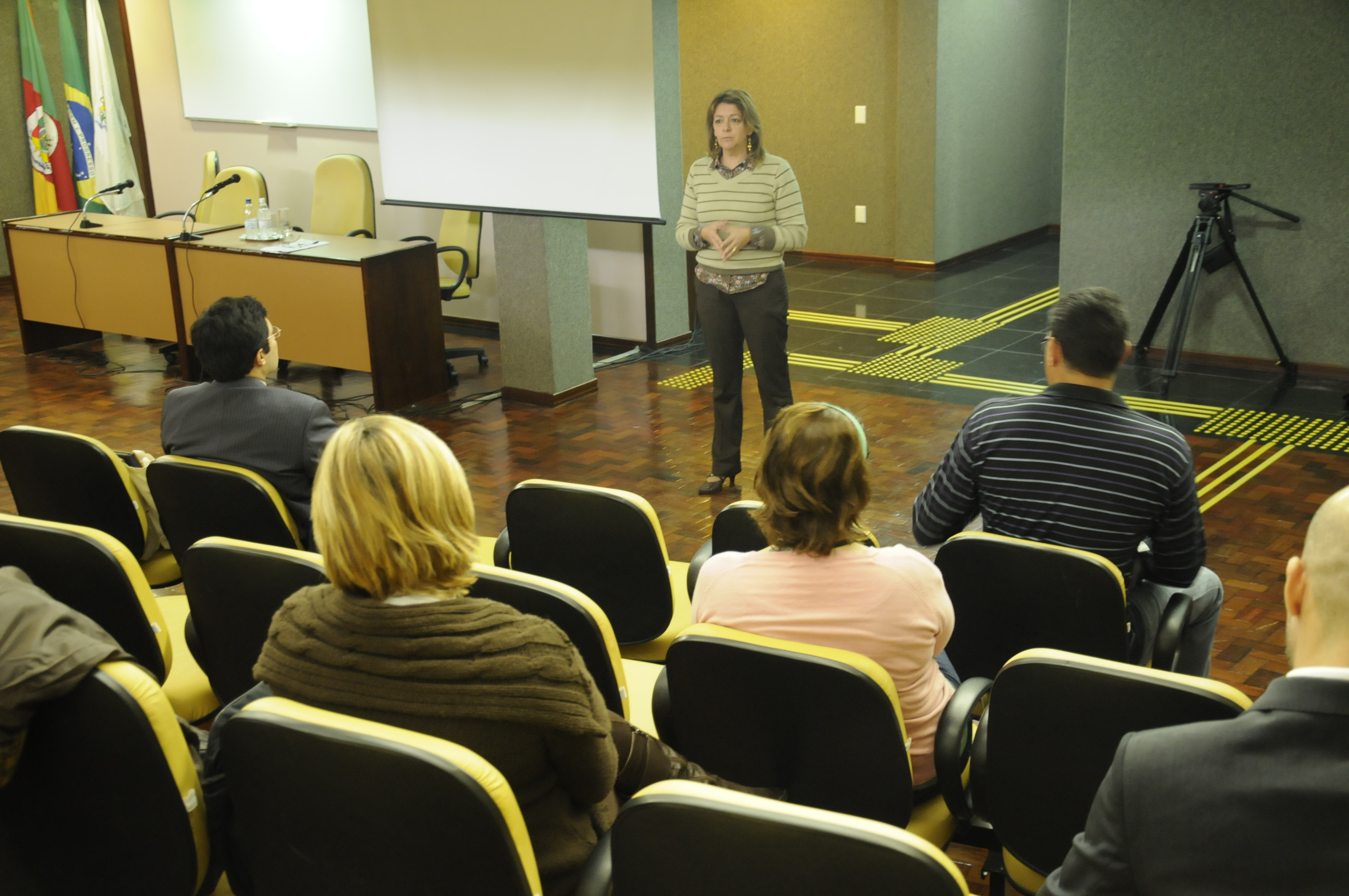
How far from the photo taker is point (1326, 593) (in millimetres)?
1042

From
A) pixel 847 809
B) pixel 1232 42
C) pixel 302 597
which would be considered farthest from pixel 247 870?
pixel 1232 42

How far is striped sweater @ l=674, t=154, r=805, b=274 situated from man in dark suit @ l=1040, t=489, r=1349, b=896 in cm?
343

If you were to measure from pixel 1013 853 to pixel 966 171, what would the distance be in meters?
8.27

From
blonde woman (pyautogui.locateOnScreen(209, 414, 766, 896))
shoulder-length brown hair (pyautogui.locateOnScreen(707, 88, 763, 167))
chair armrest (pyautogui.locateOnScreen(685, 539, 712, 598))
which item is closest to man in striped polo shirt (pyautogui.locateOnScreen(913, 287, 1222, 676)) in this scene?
chair armrest (pyautogui.locateOnScreen(685, 539, 712, 598))

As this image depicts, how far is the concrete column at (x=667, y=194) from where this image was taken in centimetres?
641

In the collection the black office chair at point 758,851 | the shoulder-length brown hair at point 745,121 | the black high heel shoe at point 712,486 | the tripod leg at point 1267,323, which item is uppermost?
the shoulder-length brown hair at point 745,121

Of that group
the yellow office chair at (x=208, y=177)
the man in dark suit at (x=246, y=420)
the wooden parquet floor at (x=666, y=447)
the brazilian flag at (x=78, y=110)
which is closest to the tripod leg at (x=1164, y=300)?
the wooden parquet floor at (x=666, y=447)

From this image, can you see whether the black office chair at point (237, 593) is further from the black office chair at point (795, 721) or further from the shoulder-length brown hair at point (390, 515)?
the black office chair at point (795, 721)

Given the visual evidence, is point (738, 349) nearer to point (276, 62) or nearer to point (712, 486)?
point (712, 486)

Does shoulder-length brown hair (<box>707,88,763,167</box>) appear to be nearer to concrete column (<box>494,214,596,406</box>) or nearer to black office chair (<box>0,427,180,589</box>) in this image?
concrete column (<box>494,214,596,406</box>)

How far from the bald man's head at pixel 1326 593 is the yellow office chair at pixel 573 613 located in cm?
114

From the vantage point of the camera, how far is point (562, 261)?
20.1 ft

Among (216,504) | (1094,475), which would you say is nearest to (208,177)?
(216,504)

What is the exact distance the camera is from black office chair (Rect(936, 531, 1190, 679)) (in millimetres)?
2186
